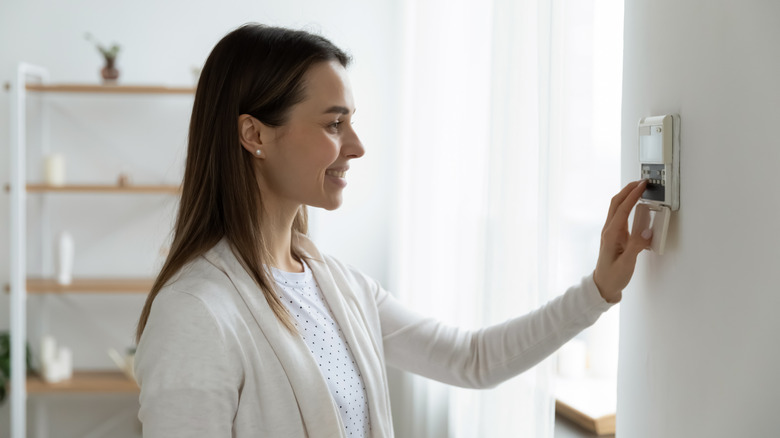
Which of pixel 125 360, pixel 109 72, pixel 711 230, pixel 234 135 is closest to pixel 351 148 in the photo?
pixel 234 135

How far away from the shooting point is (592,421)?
5.27ft

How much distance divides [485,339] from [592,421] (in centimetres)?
39

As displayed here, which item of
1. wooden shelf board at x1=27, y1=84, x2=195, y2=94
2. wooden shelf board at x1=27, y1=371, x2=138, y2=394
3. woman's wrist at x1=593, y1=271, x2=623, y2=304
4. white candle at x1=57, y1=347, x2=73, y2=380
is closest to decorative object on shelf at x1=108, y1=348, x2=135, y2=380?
wooden shelf board at x1=27, y1=371, x2=138, y2=394

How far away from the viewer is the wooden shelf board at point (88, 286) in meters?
3.21

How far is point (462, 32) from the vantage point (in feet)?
7.23

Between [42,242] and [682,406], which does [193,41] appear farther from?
[682,406]

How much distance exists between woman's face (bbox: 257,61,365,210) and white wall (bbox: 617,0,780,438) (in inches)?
18.1

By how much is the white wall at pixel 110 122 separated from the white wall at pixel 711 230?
253 cm

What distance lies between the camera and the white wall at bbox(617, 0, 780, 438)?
70 centimetres

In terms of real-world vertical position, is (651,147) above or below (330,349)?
above

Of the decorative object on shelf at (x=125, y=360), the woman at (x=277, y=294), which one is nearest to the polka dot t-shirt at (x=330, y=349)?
the woman at (x=277, y=294)

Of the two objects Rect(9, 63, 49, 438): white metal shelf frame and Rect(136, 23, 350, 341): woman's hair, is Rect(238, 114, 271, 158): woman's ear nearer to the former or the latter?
Rect(136, 23, 350, 341): woman's hair

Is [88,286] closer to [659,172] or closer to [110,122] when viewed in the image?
[110,122]

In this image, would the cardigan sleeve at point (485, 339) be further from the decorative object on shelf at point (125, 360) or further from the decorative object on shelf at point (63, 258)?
the decorative object on shelf at point (63, 258)
